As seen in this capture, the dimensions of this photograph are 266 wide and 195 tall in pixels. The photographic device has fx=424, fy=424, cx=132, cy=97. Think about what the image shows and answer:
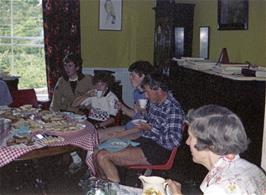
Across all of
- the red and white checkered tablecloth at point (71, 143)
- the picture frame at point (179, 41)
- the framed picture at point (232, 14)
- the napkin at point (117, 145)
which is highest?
the framed picture at point (232, 14)

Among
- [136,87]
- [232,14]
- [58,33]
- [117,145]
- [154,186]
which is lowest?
[117,145]

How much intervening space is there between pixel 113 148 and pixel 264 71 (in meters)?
1.08

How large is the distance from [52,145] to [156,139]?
2.39ft

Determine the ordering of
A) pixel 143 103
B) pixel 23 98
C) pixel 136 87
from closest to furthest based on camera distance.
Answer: pixel 143 103, pixel 136 87, pixel 23 98

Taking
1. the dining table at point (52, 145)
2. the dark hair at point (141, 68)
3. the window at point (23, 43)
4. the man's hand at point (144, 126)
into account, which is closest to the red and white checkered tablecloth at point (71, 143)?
the dining table at point (52, 145)

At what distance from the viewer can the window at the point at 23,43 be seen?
5.23m

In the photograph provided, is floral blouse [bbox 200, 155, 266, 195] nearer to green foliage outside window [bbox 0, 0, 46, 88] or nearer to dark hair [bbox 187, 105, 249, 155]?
dark hair [bbox 187, 105, 249, 155]

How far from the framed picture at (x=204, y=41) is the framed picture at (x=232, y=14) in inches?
13.5

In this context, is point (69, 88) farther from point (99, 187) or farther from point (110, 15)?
point (99, 187)

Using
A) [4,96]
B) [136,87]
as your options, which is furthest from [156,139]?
[4,96]

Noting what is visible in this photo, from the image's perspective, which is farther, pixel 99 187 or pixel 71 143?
pixel 71 143

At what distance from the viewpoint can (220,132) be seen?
4.96 feet

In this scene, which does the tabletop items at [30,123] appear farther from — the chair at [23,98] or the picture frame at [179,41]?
the picture frame at [179,41]

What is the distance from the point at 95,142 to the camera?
2.71 meters
